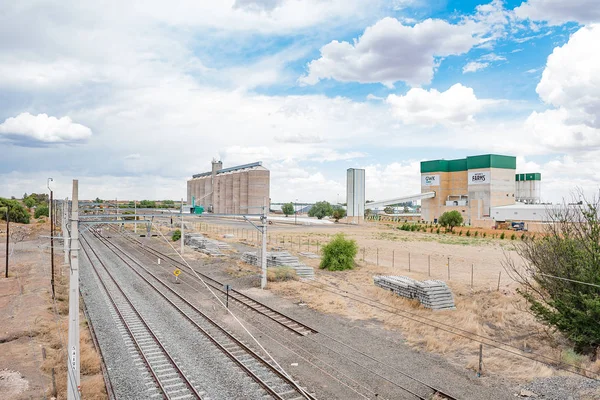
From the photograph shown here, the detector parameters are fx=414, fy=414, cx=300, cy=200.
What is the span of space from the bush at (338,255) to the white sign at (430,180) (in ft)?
263

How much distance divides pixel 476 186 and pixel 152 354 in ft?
325

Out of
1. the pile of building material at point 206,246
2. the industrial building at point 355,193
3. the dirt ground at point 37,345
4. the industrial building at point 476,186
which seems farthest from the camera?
the industrial building at point 355,193

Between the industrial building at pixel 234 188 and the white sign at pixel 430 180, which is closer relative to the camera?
the white sign at pixel 430 180

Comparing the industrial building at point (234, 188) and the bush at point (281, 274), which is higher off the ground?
the industrial building at point (234, 188)

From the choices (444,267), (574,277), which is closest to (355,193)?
(444,267)

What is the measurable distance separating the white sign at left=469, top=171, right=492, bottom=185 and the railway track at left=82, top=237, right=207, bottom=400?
92.5 meters

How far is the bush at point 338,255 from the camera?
35812mm

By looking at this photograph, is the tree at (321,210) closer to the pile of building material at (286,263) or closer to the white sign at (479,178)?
the white sign at (479,178)

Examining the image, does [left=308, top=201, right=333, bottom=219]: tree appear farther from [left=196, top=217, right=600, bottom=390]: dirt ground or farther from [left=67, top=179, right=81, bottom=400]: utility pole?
[left=67, top=179, right=81, bottom=400]: utility pole

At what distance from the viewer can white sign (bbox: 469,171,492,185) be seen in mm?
99056

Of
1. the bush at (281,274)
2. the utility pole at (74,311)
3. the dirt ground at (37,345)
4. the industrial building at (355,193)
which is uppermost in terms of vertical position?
the industrial building at (355,193)

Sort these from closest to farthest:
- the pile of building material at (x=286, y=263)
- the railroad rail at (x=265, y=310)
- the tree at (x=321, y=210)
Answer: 1. the railroad rail at (x=265, y=310)
2. the pile of building material at (x=286, y=263)
3. the tree at (x=321, y=210)

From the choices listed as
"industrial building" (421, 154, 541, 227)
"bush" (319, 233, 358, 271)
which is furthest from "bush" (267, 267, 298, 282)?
"industrial building" (421, 154, 541, 227)

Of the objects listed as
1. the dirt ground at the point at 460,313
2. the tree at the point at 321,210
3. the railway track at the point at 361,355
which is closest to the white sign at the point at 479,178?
the tree at the point at 321,210
